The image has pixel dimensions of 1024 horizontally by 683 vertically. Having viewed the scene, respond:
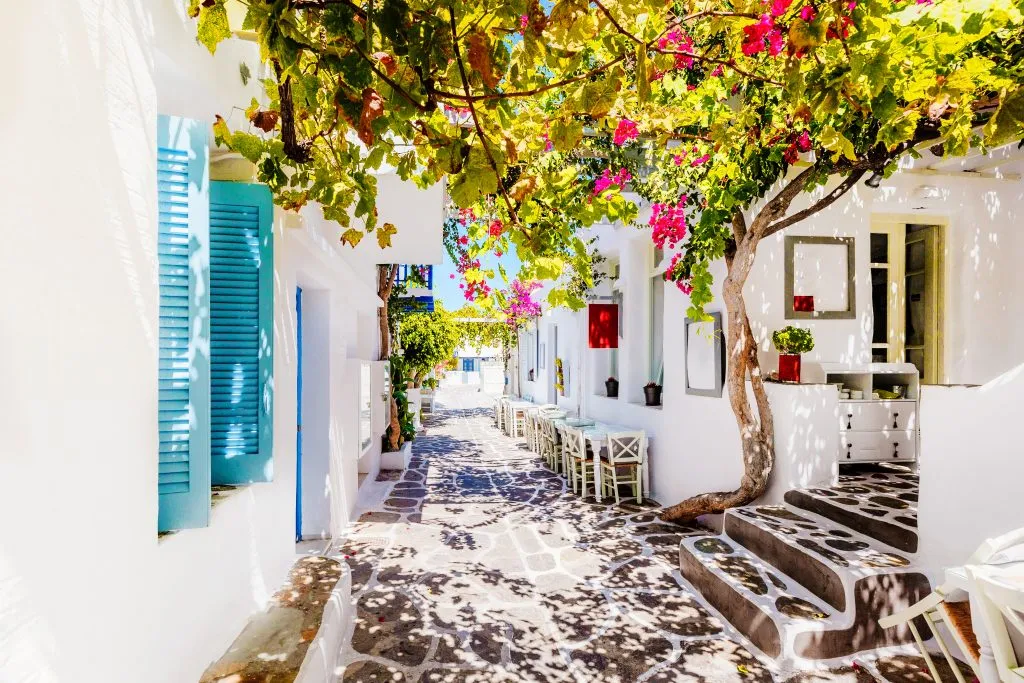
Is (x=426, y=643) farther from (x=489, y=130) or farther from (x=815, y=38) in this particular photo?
(x=815, y=38)

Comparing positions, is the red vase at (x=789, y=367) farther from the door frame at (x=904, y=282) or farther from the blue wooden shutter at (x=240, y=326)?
the blue wooden shutter at (x=240, y=326)

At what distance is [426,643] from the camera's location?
3680 millimetres

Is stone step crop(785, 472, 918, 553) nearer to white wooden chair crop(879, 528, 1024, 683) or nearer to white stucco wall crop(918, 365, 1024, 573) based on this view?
white stucco wall crop(918, 365, 1024, 573)

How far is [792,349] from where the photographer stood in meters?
5.21

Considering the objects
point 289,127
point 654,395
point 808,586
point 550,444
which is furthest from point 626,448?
point 289,127

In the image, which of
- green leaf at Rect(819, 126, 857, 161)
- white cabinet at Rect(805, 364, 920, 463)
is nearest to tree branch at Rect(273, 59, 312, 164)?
green leaf at Rect(819, 126, 857, 161)

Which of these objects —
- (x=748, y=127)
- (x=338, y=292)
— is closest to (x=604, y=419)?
(x=338, y=292)

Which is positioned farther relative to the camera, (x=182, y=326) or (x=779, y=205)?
(x=779, y=205)

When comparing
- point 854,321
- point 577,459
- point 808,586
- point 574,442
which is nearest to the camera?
point 808,586

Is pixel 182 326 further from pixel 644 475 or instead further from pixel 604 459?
pixel 644 475

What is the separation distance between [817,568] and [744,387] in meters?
1.87

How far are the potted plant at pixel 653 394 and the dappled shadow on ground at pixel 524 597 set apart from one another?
1.65 m

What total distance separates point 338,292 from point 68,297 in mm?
4624

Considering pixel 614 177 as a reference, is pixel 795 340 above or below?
below
